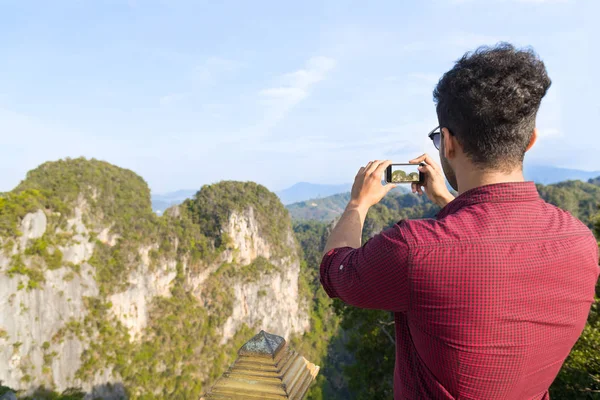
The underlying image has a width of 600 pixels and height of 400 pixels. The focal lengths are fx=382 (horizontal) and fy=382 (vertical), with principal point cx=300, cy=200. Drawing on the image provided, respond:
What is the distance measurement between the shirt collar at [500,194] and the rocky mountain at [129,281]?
20034mm

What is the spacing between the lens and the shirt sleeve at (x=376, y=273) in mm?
858

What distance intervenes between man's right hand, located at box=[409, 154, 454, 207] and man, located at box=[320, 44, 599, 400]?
30 centimetres

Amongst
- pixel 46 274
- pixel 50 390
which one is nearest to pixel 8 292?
pixel 46 274

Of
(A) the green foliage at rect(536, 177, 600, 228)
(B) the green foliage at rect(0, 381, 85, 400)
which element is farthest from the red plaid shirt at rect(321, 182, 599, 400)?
(A) the green foliage at rect(536, 177, 600, 228)

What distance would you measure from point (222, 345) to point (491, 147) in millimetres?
33343

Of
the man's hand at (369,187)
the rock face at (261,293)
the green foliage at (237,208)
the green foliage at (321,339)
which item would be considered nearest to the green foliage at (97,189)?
the green foliage at (237,208)

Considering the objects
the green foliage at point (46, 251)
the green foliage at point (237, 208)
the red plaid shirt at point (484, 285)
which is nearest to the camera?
the red plaid shirt at point (484, 285)

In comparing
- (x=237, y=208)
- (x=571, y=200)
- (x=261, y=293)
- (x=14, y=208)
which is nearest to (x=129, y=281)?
(x=14, y=208)

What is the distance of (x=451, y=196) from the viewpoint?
1353mm

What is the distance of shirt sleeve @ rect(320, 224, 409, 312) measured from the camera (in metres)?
0.86

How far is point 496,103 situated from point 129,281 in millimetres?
26797

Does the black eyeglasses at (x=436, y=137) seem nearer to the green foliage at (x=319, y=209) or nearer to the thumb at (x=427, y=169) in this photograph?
the thumb at (x=427, y=169)

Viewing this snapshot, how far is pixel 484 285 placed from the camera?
0.84 metres

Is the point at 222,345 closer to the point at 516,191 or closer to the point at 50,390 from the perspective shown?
the point at 50,390
